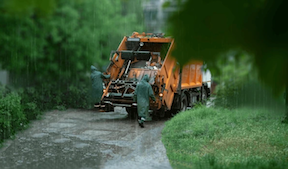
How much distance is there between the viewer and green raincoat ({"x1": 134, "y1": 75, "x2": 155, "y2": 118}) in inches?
422

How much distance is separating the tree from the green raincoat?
886cm

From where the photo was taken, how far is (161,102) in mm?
11258

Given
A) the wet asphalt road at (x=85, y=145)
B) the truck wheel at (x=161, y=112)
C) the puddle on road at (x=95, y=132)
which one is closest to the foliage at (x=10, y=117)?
the wet asphalt road at (x=85, y=145)

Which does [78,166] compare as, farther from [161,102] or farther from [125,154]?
[161,102]

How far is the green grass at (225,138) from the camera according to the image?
651 centimetres

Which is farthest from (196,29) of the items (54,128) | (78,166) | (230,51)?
(54,128)

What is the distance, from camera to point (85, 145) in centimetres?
834

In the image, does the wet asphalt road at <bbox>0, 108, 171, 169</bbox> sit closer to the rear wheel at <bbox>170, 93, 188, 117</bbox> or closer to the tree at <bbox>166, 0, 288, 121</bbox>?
the rear wheel at <bbox>170, 93, 188, 117</bbox>

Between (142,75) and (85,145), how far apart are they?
4.39 m

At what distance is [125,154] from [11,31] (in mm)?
4604

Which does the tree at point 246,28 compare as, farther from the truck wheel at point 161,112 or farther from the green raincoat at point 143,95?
the truck wheel at point 161,112

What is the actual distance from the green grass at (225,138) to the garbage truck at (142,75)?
42.7 inches

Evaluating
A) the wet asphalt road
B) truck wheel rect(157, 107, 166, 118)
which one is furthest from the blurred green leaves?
truck wheel rect(157, 107, 166, 118)

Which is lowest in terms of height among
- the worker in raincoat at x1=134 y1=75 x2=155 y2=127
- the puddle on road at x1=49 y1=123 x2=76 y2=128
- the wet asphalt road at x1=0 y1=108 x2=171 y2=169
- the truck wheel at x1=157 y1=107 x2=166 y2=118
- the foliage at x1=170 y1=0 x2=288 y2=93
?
the wet asphalt road at x1=0 y1=108 x2=171 y2=169
